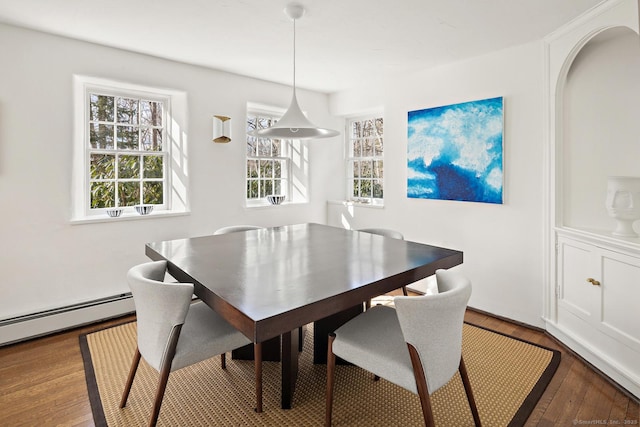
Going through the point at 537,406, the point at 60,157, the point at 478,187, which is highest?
the point at 60,157

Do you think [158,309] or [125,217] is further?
[125,217]

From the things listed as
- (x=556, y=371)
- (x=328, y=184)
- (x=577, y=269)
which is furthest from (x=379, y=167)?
(x=556, y=371)

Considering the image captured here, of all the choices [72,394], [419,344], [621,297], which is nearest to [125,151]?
[72,394]

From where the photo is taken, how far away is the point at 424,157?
3770mm

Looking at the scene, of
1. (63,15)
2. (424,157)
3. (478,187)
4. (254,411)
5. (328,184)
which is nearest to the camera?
(254,411)

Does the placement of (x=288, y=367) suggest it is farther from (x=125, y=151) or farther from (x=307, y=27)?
(x=125, y=151)

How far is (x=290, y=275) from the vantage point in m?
1.74

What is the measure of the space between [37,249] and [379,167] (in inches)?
146

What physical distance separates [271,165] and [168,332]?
315cm

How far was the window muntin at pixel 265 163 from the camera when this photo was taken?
4293mm

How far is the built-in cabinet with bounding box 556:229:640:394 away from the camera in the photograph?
7.06 feet

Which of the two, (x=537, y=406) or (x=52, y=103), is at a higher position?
(x=52, y=103)

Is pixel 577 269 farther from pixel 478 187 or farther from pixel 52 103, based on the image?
pixel 52 103

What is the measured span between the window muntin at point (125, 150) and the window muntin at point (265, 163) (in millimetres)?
1009
